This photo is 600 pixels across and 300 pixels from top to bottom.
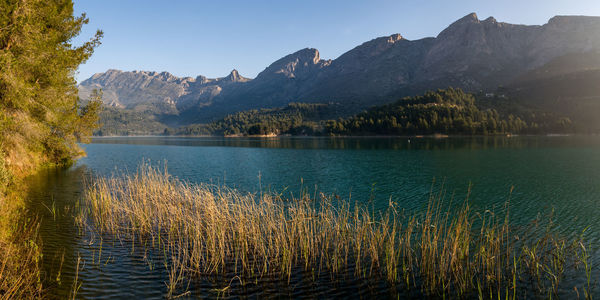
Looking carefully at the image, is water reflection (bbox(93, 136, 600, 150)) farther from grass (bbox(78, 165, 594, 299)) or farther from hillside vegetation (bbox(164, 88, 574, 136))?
grass (bbox(78, 165, 594, 299))

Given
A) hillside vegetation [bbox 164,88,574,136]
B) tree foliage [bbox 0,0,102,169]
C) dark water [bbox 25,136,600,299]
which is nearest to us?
dark water [bbox 25,136,600,299]

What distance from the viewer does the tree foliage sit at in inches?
663

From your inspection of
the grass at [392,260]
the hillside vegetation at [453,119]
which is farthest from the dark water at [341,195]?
the hillside vegetation at [453,119]

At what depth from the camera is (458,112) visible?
141000 millimetres

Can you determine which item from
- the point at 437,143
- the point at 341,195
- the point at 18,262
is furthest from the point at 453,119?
the point at 18,262

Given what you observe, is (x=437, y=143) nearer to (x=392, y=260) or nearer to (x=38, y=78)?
(x=392, y=260)

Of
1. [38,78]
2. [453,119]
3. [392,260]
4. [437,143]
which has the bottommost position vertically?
[392,260]

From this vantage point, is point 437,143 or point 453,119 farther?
point 453,119

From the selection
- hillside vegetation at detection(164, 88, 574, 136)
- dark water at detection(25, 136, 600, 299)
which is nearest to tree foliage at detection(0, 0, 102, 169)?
dark water at detection(25, 136, 600, 299)

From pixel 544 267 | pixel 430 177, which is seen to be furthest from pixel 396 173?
pixel 544 267

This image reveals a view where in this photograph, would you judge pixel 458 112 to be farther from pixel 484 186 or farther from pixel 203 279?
pixel 203 279

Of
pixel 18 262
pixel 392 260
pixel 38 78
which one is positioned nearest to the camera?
pixel 18 262

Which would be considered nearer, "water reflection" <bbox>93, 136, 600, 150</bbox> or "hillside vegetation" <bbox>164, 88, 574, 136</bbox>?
"water reflection" <bbox>93, 136, 600, 150</bbox>

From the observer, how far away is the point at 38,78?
72.9 ft
